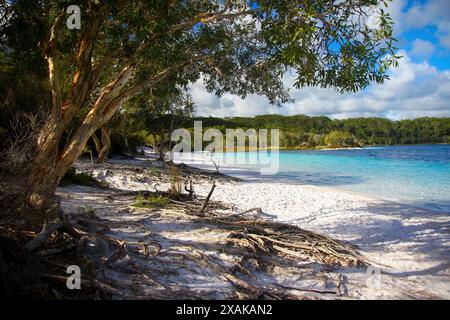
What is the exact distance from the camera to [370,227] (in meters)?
8.09

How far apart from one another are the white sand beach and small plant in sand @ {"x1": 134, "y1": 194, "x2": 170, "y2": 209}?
0.68 meters

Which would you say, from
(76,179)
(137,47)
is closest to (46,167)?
(137,47)

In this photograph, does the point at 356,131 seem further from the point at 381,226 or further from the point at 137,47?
the point at 137,47

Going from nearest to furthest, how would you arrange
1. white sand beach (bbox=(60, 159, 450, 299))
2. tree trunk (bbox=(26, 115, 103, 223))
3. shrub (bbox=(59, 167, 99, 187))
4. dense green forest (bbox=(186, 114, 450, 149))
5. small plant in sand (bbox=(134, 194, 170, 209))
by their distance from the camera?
1. white sand beach (bbox=(60, 159, 450, 299))
2. tree trunk (bbox=(26, 115, 103, 223))
3. small plant in sand (bbox=(134, 194, 170, 209))
4. shrub (bbox=(59, 167, 99, 187))
5. dense green forest (bbox=(186, 114, 450, 149))

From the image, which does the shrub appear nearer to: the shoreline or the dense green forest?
the shoreline

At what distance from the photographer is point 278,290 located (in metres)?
4.02

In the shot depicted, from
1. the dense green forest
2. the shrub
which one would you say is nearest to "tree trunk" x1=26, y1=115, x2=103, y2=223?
the shrub

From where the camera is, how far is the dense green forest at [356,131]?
292 ft

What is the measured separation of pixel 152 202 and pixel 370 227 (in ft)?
18.5

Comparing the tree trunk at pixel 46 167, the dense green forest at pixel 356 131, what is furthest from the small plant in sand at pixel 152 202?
the dense green forest at pixel 356 131

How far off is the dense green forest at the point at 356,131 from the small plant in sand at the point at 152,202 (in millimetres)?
78963

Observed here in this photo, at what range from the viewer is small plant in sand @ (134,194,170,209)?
7.57 metres
